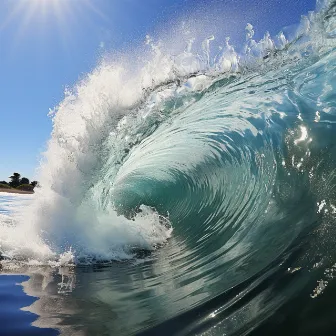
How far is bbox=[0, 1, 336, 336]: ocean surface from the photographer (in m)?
2.69

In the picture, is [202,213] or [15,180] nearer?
[202,213]

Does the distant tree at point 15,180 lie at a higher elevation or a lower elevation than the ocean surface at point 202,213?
higher

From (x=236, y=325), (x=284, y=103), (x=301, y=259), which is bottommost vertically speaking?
(x=236, y=325)

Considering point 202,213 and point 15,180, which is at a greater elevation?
point 15,180

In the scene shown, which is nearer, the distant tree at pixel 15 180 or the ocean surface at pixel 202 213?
the ocean surface at pixel 202 213

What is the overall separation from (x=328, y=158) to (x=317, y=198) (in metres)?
1.26

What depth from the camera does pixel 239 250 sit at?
181 inches

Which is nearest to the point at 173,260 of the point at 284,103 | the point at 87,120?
the point at 87,120

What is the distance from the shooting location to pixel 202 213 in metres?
9.95

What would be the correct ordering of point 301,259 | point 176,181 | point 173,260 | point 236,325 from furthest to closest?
point 176,181, point 173,260, point 301,259, point 236,325

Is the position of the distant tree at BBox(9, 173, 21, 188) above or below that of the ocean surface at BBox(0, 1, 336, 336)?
above

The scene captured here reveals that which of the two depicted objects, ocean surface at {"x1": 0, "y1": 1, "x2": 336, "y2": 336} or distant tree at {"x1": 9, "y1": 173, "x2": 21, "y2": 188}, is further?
distant tree at {"x1": 9, "y1": 173, "x2": 21, "y2": 188}

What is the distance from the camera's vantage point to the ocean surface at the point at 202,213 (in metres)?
2.69

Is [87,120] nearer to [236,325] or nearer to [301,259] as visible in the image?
[301,259]
